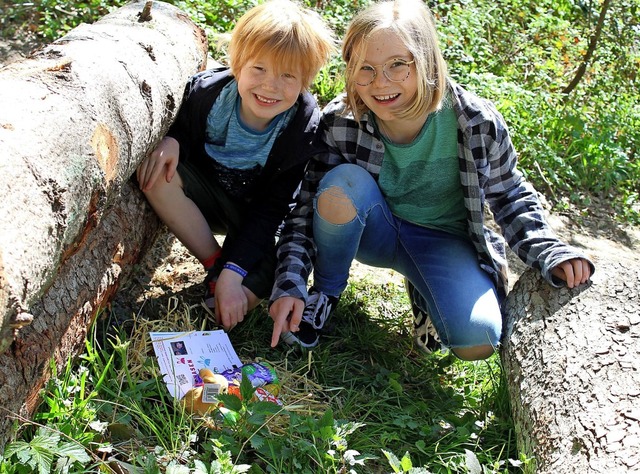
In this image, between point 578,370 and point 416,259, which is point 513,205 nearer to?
point 416,259

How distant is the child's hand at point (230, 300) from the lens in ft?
8.94

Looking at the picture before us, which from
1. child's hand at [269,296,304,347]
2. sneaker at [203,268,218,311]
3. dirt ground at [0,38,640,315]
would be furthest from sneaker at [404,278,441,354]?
sneaker at [203,268,218,311]

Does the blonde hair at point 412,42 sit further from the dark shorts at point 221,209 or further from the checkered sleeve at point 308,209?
the dark shorts at point 221,209

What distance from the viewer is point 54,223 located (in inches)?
71.9

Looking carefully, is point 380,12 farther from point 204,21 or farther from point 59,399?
point 204,21

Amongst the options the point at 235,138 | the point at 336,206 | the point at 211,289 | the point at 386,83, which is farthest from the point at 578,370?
the point at 235,138

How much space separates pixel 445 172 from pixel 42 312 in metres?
1.46

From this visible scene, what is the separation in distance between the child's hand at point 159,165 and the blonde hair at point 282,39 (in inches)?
14.6

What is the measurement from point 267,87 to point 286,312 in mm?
780

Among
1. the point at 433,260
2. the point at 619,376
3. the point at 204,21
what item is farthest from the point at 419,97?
the point at 204,21

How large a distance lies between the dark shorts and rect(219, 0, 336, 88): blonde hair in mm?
429

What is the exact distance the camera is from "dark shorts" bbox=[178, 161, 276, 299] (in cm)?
285

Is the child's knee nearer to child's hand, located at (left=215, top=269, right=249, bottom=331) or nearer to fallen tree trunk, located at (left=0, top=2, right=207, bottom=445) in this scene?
child's hand, located at (left=215, top=269, right=249, bottom=331)

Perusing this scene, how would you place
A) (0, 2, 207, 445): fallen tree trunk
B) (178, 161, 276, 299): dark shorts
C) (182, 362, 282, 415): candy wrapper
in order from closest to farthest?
(0, 2, 207, 445): fallen tree trunk, (182, 362, 282, 415): candy wrapper, (178, 161, 276, 299): dark shorts
